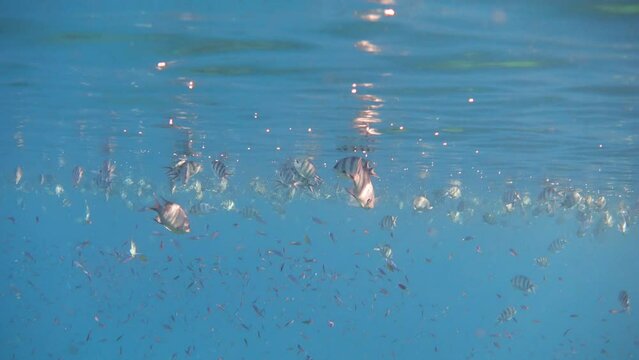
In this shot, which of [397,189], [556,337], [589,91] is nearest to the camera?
[589,91]

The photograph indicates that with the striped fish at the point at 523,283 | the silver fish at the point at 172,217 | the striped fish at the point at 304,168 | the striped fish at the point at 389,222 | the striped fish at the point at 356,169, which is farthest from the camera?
the striped fish at the point at 523,283

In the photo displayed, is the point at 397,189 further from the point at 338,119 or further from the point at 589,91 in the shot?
the point at 589,91

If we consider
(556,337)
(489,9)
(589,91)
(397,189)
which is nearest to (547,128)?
(589,91)

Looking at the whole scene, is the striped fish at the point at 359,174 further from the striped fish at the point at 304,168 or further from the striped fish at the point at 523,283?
the striped fish at the point at 523,283

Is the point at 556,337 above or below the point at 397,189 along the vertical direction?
below

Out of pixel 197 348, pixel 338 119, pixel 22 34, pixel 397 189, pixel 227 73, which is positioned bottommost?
pixel 197 348

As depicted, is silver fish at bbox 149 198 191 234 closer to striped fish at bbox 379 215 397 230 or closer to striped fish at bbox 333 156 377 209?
striped fish at bbox 333 156 377 209

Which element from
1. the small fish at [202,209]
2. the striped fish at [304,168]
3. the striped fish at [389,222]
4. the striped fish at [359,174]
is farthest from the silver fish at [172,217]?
the striped fish at [389,222]

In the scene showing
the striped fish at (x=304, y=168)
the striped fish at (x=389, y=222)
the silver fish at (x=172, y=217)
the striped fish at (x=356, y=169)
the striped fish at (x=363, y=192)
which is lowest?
the striped fish at (x=389, y=222)

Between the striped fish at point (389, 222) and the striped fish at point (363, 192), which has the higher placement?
the striped fish at point (363, 192)
